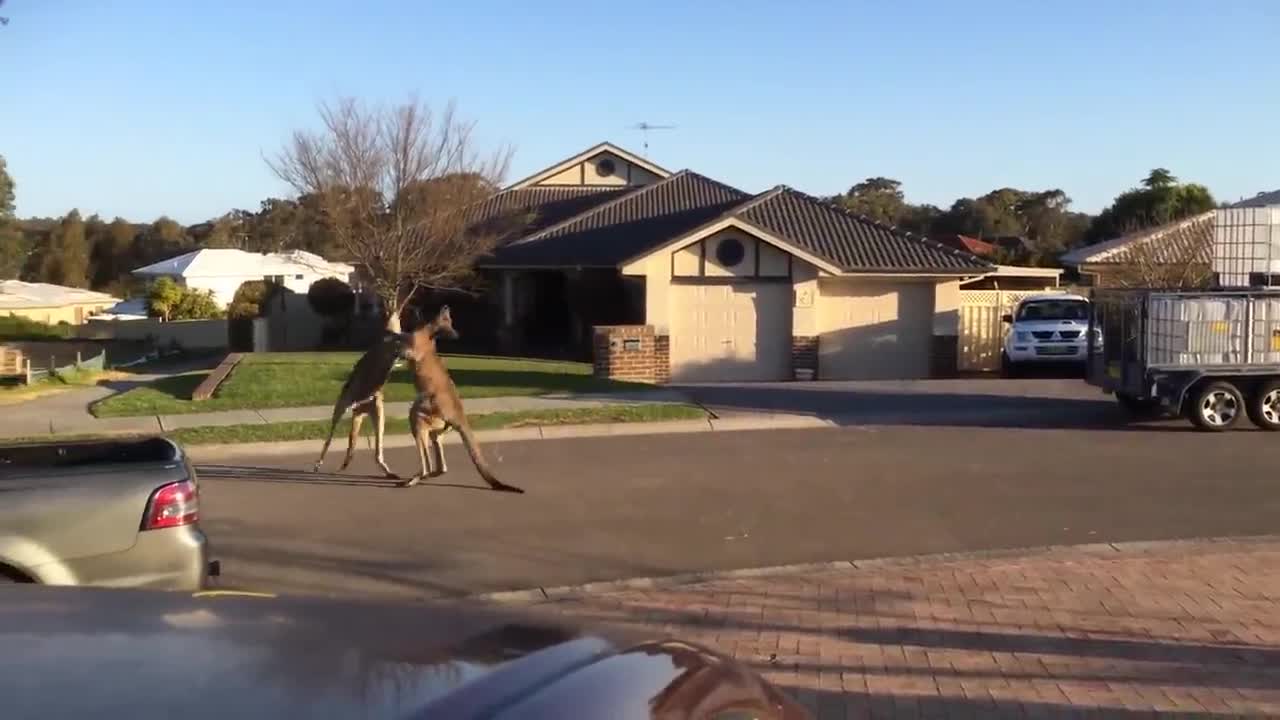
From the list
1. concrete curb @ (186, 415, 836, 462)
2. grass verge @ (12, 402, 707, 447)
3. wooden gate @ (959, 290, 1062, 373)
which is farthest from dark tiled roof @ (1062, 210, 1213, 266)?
grass verge @ (12, 402, 707, 447)

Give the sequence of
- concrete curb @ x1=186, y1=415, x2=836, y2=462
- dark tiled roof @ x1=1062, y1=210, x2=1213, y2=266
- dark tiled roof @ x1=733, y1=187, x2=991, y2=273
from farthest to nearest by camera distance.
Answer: dark tiled roof @ x1=1062, y1=210, x2=1213, y2=266 < dark tiled roof @ x1=733, y1=187, x2=991, y2=273 < concrete curb @ x1=186, y1=415, x2=836, y2=462

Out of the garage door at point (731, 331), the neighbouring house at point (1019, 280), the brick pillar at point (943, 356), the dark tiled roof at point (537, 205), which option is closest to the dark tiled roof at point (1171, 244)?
the neighbouring house at point (1019, 280)

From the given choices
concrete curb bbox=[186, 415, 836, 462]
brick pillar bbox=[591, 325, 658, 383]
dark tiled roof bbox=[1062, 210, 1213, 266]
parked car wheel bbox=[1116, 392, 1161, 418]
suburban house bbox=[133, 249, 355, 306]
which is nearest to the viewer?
concrete curb bbox=[186, 415, 836, 462]

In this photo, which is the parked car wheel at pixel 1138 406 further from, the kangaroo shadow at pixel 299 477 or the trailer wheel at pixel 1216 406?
the kangaroo shadow at pixel 299 477

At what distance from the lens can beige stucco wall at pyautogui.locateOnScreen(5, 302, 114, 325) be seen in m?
56.2

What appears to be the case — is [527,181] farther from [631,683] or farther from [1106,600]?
[631,683]

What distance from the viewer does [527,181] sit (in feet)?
139

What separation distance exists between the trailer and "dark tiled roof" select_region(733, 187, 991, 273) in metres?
11.6

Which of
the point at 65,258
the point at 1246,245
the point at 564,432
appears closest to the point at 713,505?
the point at 564,432

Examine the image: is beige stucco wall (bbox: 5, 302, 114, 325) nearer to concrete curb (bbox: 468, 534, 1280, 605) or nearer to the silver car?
concrete curb (bbox: 468, 534, 1280, 605)

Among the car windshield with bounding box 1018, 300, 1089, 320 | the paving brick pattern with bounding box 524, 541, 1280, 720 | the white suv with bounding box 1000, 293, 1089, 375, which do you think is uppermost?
the car windshield with bounding box 1018, 300, 1089, 320

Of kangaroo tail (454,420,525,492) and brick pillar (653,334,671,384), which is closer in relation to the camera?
kangaroo tail (454,420,525,492)

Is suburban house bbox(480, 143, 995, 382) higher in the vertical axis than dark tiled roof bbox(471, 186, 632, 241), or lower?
lower

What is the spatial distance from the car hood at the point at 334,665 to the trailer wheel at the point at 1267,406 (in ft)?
51.3
